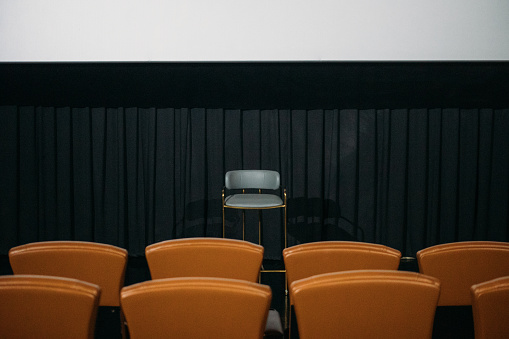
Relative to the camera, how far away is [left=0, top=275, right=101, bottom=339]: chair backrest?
87 centimetres

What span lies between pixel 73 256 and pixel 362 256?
3.37ft

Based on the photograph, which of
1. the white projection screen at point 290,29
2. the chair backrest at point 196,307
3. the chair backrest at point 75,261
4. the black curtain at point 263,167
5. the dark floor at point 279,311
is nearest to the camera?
the chair backrest at point 196,307

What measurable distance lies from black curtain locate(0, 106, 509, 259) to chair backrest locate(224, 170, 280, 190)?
2.15 ft

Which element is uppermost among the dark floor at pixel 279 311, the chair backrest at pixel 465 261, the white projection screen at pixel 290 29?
the white projection screen at pixel 290 29

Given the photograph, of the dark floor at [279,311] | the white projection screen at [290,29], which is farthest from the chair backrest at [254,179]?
the white projection screen at [290,29]

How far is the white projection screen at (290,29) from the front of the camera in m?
3.07

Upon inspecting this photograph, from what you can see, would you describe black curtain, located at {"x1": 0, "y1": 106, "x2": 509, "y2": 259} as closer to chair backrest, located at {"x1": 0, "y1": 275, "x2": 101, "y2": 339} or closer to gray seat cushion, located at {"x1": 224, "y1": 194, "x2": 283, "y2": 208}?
→ gray seat cushion, located at {"x1": 224, "y1": 194, "x2": 283, "y2": 208}

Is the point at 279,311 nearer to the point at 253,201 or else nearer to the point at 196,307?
the point at 253,201

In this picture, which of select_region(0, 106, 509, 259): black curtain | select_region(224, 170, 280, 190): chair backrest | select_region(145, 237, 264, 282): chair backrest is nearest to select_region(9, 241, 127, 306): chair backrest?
select_region(145, 237, 264, 282): chair backrest

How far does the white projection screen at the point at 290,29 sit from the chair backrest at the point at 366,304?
252 cm

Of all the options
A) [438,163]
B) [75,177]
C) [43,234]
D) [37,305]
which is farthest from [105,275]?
[438,163]

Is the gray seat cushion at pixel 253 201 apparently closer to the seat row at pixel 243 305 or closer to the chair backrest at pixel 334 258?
the chair backrest at pixel 334 258

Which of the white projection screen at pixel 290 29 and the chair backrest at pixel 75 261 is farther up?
the white projection screen at pixel 290 29

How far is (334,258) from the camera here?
1.30 m
